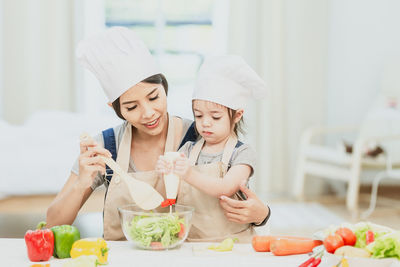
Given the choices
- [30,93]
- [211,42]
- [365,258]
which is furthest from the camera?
[211,42]

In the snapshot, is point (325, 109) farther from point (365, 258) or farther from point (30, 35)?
point (365, 258)

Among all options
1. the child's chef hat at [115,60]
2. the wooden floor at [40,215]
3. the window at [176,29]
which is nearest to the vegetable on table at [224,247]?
the child's chef hat at [115,60]

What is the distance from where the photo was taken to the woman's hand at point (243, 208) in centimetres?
149

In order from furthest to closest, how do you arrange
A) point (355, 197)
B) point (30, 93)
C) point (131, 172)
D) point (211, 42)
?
1. point (211, 42)
2. point (30, 93)
3. point (355, 197)
4. point (131, 172)

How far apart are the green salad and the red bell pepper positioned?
19cm

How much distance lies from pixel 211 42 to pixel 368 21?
1.61 meters

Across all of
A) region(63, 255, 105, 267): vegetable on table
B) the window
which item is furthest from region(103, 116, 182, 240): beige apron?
the window

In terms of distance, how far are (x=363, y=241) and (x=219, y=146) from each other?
1.62 ft

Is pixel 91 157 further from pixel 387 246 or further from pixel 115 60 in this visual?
pixel 387 246

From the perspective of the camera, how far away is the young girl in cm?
154

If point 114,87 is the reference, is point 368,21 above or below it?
above

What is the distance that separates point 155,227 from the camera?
1360 millimetres

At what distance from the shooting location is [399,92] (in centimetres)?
530

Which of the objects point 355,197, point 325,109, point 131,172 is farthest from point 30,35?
point 131,172
